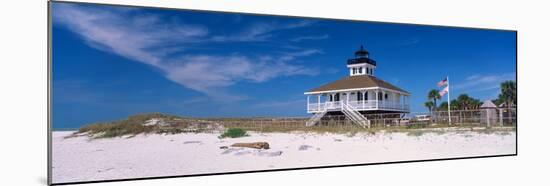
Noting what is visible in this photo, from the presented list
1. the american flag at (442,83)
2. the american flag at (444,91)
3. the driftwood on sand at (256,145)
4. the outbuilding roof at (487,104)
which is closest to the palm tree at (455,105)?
the american flag at (444,91)

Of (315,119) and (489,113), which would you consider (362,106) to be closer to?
(315,119)

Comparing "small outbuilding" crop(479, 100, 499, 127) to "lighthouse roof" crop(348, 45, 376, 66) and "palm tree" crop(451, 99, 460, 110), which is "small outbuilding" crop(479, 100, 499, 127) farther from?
"lighthouse roof" crop(348, 45, 376, 66)

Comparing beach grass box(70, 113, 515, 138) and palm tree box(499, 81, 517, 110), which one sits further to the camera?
palm tree box(499, 81, 517, 110)

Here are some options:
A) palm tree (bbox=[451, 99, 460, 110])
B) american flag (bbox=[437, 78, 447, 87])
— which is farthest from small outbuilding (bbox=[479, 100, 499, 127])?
american flag (bbox=[437, 78, 447, 87])

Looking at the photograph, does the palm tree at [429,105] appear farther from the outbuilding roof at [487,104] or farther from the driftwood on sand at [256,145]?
the driftwood on sand at [256,145]

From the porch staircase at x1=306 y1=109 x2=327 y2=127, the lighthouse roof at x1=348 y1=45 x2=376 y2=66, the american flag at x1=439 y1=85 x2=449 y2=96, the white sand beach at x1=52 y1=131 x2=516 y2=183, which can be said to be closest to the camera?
the white sand beach at x1=52 y1=131 x2=516 y2=183

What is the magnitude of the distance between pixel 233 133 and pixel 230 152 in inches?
10.5

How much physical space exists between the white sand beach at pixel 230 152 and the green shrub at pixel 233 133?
6 cm

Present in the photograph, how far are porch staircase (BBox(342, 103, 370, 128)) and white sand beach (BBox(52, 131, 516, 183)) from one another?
17 centimetres

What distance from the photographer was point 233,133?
7668mm

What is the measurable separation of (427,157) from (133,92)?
4758mm

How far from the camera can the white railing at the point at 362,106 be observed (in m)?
8.20

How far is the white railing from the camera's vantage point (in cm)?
820
